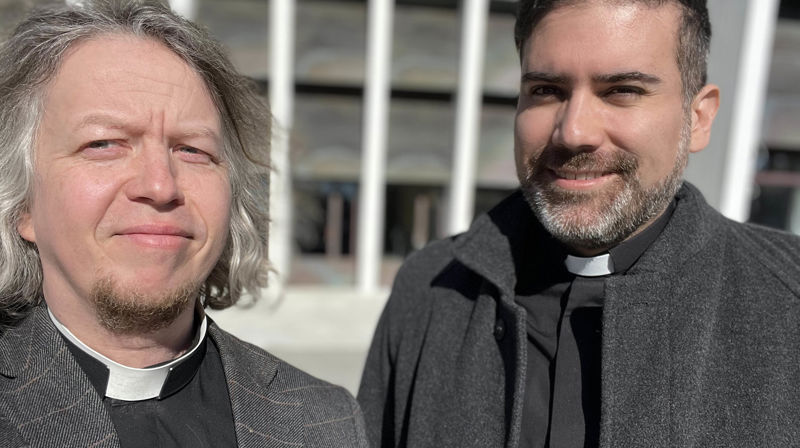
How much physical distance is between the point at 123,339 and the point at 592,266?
3.92 ft

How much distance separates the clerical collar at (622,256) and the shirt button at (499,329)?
26cm

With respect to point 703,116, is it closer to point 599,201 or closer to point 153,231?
point 599,201

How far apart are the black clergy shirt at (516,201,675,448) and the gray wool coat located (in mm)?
53

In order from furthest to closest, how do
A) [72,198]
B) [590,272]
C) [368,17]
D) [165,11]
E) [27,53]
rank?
[368,17] < [590,272] < [165,11] < [27,53] < [72,198]

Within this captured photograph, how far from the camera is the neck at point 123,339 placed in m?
1.29

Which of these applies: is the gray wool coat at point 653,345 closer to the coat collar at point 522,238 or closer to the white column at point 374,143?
the coat collar at point 522,238

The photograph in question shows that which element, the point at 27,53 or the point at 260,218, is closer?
the point at 27,53

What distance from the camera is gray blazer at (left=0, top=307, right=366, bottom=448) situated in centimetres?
118

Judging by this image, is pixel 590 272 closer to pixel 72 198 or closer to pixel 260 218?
pixel 260 218

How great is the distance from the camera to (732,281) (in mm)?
1517

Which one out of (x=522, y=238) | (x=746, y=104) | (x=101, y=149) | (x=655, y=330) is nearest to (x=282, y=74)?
(x=746, y=104)

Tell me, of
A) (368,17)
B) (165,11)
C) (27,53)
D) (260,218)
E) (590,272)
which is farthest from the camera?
(368,17)

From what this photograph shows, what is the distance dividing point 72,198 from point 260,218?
0.66m

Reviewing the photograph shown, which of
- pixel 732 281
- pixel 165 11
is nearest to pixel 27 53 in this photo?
pixel 165 11
